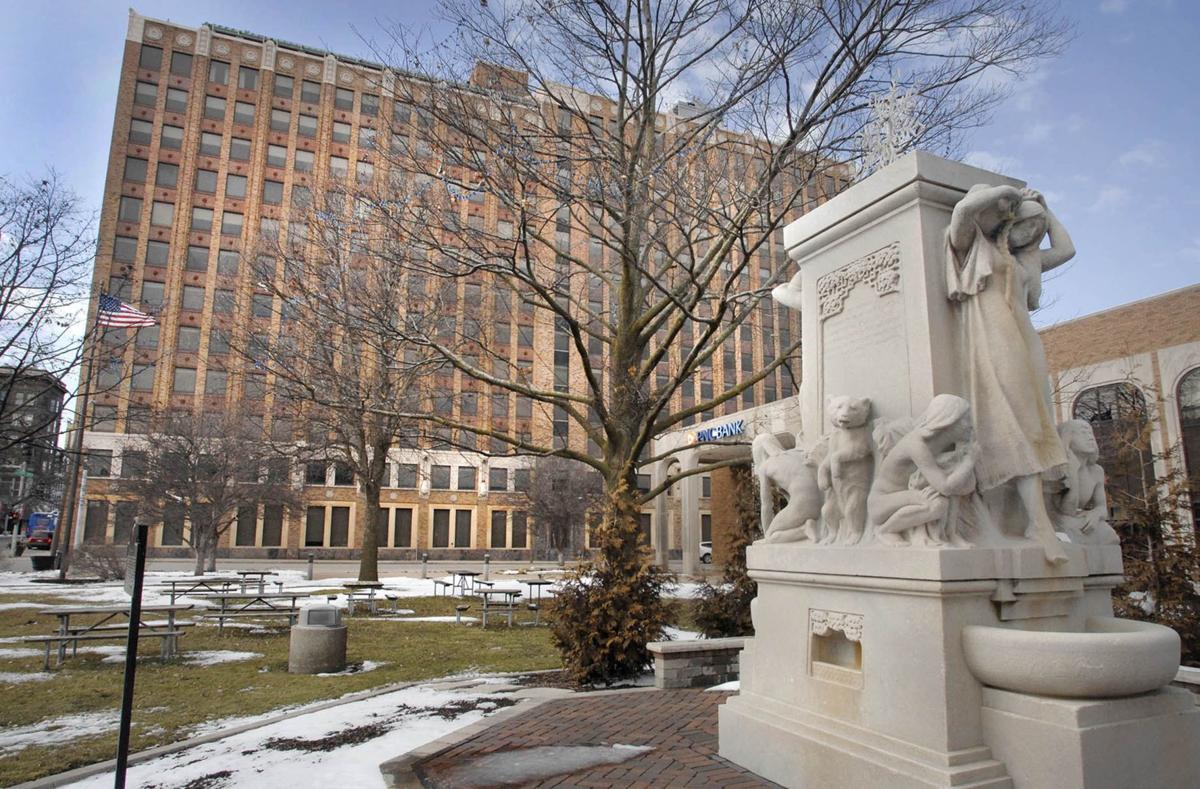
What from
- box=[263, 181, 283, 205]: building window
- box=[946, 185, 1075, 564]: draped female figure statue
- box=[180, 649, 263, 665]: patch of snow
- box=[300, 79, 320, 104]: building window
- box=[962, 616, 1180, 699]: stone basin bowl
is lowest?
box=[180, 649, 263, 665]: patch of snow

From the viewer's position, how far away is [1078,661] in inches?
132

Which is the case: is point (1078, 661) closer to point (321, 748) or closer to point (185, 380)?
point (321, 748)

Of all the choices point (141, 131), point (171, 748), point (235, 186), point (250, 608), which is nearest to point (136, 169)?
point (141, 131)

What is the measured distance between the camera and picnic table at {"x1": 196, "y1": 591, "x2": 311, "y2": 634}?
539 inches

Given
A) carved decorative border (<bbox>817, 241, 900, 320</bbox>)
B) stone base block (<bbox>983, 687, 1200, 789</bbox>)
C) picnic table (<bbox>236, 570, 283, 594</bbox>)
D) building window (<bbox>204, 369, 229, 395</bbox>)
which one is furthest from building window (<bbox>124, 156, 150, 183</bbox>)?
stone base block (<bbox>983, 687, 1200, 789</bbox>)

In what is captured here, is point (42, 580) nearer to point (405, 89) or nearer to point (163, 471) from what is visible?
point (163, 471)

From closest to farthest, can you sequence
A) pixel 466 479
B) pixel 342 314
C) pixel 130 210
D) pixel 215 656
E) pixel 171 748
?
pixel 171 748 → pixel 215 656 → pixel 342 314 → pixel 130 210 → pixel 466 479

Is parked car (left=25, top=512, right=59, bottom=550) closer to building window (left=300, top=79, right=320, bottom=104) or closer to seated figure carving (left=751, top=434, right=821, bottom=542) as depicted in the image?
building window (left=300, top=79, right=320, bottom=104)

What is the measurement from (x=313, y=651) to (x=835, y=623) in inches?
318

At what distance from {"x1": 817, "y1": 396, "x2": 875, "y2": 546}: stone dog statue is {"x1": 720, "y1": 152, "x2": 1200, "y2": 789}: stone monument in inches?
0.5

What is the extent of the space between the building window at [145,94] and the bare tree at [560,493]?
3423cm

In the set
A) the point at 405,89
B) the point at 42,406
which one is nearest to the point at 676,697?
the point at 405,89

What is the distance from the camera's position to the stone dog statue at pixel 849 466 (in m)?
4.47

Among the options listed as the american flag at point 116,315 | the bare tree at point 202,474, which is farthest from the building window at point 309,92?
the american flag at point 116,315
